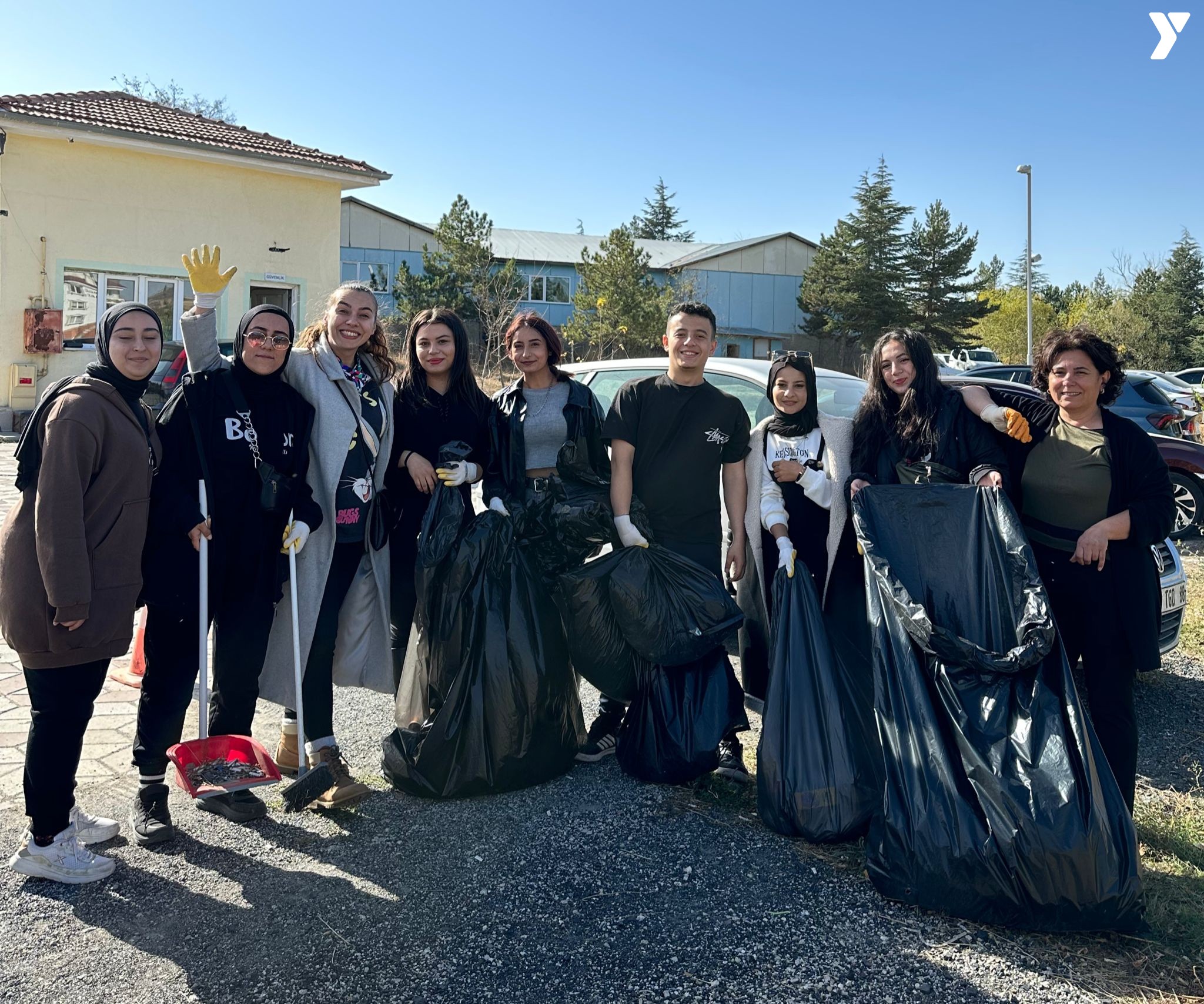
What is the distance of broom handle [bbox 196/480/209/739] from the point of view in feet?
9.86

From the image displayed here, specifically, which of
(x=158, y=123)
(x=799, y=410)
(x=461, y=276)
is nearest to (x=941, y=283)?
(x=461, y=276)

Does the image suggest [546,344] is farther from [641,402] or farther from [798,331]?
[798,331]

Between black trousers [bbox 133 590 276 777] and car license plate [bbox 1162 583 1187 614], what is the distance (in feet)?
13.1

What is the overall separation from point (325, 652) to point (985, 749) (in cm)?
225

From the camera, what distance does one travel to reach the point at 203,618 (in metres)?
3.02

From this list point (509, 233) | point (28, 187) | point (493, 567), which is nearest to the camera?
point (493, 567)

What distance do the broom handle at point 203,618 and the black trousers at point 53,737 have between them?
34 centimetres

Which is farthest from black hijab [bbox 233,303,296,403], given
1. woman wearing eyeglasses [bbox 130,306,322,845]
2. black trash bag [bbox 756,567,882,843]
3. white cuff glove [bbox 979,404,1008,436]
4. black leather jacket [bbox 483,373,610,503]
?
white cuff glove [bbox 979,404,1008,436]

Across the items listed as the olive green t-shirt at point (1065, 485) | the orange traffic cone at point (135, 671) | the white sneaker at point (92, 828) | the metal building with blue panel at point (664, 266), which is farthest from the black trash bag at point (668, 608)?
the metal building with blue panel at point (664, 266)

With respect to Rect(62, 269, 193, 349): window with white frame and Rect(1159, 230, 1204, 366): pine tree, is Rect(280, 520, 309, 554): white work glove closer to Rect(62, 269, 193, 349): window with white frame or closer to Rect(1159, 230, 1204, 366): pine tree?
Rect(62, 269, 193, 349): window with white frame

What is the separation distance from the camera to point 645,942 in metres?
2.45

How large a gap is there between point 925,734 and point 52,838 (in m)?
2.54

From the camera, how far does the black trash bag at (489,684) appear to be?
128 inches

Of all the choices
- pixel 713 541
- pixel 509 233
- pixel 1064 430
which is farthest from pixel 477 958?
pixel 509 233
